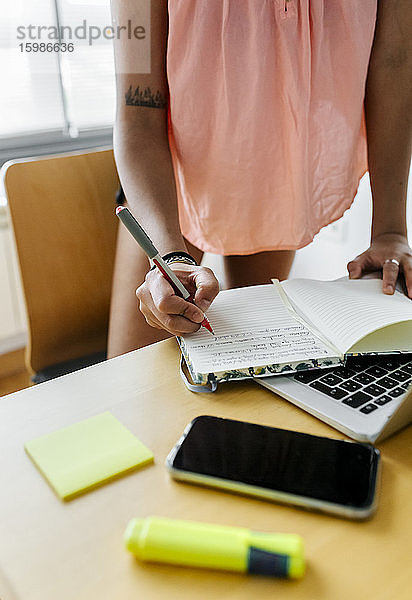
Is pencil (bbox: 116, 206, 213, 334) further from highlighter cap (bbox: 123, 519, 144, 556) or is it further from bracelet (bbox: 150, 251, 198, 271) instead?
highlighter cap (bbox: 123, 519, 144, 556)

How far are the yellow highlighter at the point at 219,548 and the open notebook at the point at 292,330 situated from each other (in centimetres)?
22

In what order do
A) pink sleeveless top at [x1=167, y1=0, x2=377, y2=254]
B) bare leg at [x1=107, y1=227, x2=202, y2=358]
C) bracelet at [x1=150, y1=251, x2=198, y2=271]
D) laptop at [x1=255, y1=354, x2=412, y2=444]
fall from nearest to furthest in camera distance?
1. laptop at [x1=255, y1=354, x2=412, y2=444]
2. bracelet at [x1=150, y1=251, x2=198, y2=271]
3. pink sleeveless top at [x1=167, y1=0, x2=377, y2=254]
4. bare leg at [x1=107, y1=227, x2=202, y2=358]

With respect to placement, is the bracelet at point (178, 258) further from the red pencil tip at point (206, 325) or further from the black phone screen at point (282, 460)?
the black phone screen at point (282, 460)

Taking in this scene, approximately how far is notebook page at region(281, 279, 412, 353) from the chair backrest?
57 centimetres

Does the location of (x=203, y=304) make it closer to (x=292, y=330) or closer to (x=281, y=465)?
(x=292, y=330)

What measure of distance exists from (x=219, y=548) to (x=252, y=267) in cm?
84

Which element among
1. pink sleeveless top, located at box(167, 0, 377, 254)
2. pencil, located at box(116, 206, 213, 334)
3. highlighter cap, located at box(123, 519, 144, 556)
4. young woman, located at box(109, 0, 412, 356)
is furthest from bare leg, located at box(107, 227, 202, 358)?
highlighter cap, located at box(123, 519, 144, 556)

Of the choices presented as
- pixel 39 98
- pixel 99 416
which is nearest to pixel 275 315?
pixel 99 416

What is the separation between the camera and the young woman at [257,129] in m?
0.87

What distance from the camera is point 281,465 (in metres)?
0.47

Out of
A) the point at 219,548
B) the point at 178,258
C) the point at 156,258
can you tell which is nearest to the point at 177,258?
the point at 178,258

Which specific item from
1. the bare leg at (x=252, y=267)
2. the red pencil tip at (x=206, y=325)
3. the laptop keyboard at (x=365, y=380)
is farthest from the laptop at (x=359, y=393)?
the bare leg at (x=252, y=267)

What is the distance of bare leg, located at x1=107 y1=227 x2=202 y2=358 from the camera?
3.39 ft

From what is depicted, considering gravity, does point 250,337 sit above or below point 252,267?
above
